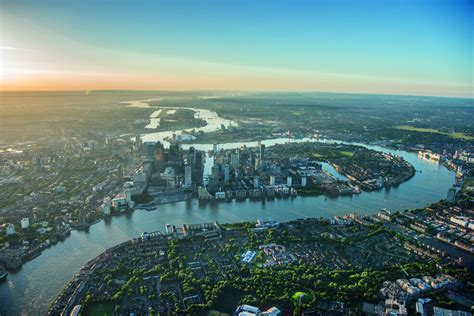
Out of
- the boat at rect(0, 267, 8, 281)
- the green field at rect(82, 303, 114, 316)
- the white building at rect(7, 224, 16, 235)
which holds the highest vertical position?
the white building at rect(7, 224, 16, 235)

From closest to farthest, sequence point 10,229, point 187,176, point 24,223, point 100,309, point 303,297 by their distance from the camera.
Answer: point 100,309
point 303,297
point 10,229
point 24,223
point 187,176

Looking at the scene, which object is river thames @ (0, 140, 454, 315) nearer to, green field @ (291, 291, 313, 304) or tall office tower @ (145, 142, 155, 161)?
green field @ (291, 291, 313, 304)

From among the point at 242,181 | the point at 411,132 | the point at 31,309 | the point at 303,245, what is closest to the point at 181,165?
the point at 242,181

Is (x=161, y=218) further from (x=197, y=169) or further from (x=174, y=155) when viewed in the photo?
(x=174, y=155)

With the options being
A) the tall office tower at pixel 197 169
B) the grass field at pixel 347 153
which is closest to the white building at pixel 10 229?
the tall office tower at pixel 197 169

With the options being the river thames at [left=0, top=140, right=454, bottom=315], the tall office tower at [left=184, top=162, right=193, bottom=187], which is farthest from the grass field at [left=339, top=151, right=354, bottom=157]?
the tall office tower at [left=184, top=162, right=193, bottom=187]

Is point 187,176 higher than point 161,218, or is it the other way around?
point 187,176

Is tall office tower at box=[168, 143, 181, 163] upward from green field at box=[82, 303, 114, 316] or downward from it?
upward

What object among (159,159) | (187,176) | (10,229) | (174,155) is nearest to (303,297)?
(10,229)

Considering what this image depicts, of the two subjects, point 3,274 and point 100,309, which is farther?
point 3,274
